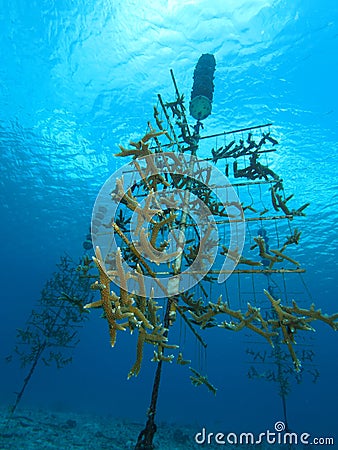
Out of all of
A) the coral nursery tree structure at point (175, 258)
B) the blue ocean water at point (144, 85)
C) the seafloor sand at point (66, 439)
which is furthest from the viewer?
the blue ocean water at point (144, 85)

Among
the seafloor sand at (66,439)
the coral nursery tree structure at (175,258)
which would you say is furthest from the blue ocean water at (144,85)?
the seafloor sand at (66,439)

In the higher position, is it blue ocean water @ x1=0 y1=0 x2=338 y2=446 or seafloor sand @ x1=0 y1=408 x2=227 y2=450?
blue ocean water @ x1=0 y1=0 x2=338 y2=446

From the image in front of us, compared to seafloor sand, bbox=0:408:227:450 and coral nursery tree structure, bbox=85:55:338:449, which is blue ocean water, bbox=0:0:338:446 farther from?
seafloor sand, bbox=0:408:227:450

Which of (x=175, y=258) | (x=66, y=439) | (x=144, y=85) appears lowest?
(x=66, y=439)

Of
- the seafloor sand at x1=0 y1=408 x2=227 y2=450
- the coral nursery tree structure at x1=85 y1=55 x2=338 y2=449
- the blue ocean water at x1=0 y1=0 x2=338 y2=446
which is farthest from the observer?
the blue ocean water at x1=0 y1=0 x2=338 y2=446

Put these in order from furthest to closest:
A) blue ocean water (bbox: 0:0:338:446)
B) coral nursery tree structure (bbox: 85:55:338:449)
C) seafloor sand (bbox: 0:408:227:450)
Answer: blue ocean water (bbox: 0:0:338:446), seafloor sand (bbox: 0:408:227:450), coral nursery tree structure (bbox: 85:55:338:449)

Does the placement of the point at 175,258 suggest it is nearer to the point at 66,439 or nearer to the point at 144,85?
the point at 144,85

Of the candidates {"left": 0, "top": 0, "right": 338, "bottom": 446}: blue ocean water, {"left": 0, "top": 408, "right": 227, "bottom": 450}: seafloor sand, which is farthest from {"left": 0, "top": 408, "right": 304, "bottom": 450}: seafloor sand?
{"left": 0, "top": 0, "right": 338, "bottom": 446}: blue ocean water

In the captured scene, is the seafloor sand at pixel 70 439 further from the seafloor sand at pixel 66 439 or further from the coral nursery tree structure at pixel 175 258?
the coral nursery tree structure at pixel 175 258

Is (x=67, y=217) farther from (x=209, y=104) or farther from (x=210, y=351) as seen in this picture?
(x=210, y=351)

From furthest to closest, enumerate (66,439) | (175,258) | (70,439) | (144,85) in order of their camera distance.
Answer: (144,85)
(70,439)
(66,439)
(175,258)

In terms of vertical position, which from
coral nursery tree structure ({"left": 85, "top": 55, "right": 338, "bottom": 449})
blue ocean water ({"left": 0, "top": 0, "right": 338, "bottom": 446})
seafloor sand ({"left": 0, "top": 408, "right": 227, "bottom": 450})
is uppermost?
blue ocean water ({"left": 0, "top": 0, "right": 338, "bottom": 446})

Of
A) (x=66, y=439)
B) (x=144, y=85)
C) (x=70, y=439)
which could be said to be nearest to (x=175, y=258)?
(x=144, y=85)

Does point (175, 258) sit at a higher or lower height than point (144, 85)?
lower
